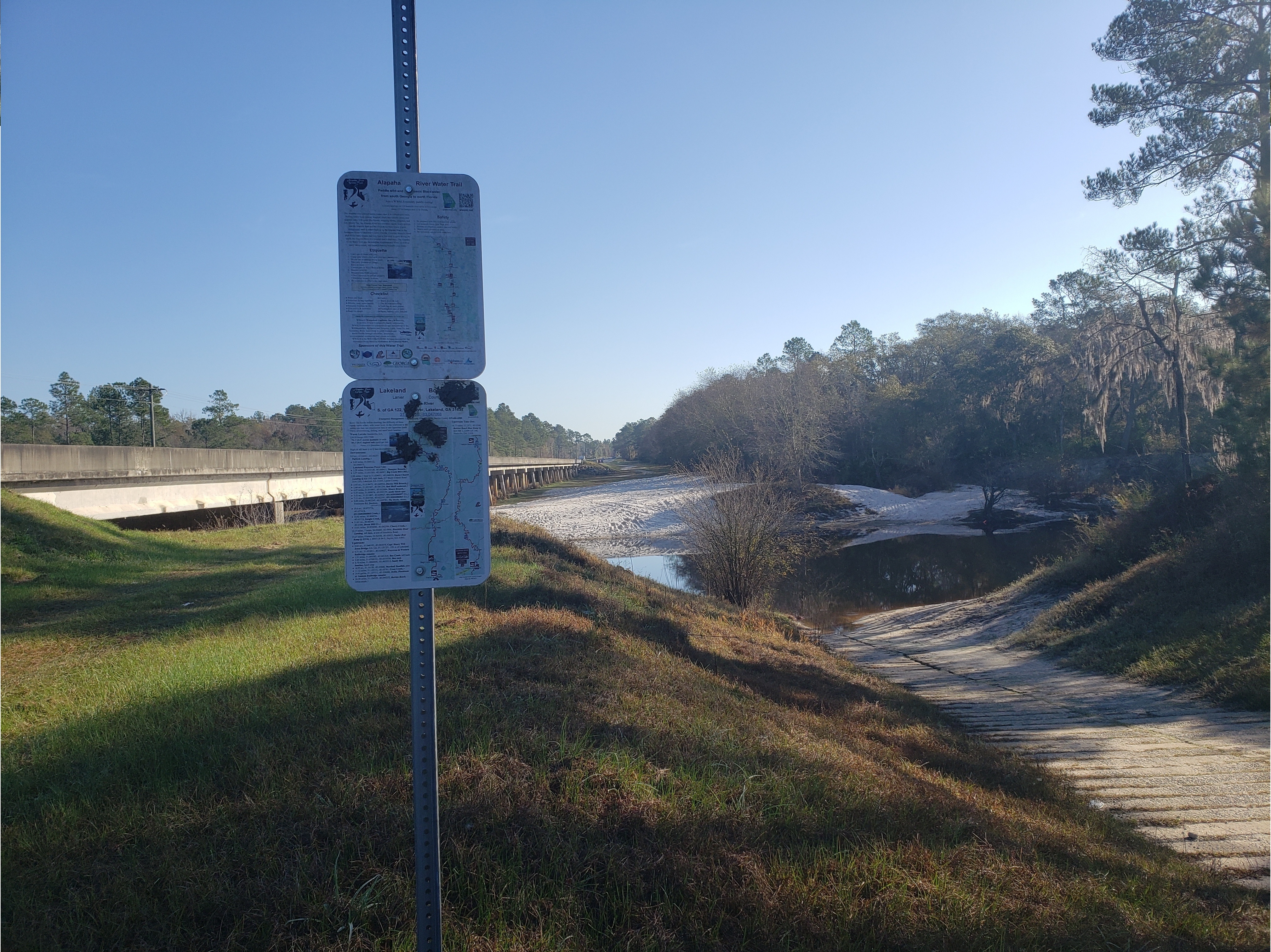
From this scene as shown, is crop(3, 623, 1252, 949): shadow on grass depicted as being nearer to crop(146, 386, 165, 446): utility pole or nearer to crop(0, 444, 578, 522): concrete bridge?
crop(0, 444, 578, 522): concrete bridge

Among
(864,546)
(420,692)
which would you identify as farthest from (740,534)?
(864,546)

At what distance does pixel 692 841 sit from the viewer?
3410 millimetres

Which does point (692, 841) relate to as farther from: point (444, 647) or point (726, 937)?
point (444, 647)

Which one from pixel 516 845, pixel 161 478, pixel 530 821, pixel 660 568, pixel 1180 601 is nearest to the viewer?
pixel 516 845

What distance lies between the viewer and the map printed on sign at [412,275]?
2338 mm

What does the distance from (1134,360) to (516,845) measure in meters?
26.5

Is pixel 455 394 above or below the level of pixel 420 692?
above

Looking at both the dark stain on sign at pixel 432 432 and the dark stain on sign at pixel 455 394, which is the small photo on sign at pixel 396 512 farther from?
the dark stain on sign at pixel 455 394

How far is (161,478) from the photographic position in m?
25.5

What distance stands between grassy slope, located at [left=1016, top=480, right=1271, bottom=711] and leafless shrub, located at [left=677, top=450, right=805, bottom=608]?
6817 millimetres

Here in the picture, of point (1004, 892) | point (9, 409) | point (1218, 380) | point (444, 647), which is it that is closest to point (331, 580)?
point (444, 647)

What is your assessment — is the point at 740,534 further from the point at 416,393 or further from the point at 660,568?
the point at 416,393

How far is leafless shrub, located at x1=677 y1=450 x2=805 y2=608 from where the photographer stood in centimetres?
1981

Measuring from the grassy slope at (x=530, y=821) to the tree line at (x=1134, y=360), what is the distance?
38.5 feet
